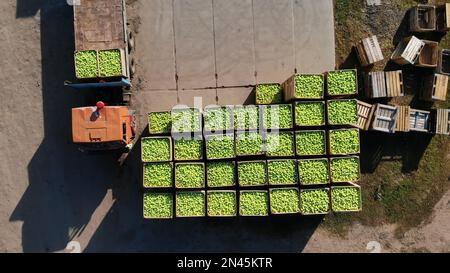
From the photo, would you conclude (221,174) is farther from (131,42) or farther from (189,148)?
(131,42)

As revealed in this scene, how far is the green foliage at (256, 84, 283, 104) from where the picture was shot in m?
16.2

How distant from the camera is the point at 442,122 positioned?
54.4ft

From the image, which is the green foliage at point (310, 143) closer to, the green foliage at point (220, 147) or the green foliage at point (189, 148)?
the green foliage at point (220, 147)

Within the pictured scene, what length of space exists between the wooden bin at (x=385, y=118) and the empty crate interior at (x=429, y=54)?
264 cm

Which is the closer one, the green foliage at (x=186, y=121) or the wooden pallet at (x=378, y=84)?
the green foliage at (x=186, y=121)

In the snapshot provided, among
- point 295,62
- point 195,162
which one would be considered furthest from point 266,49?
point 195,162

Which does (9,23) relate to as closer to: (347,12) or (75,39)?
(75,39)

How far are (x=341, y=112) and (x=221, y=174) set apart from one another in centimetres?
549

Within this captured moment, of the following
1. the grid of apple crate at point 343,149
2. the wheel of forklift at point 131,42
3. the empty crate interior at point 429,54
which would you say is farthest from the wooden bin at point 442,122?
the wheel of forklift at point 131,42

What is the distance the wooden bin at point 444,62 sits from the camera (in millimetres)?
A: 16812

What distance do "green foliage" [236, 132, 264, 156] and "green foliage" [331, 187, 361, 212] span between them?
3.48 metres

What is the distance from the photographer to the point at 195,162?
15.9m

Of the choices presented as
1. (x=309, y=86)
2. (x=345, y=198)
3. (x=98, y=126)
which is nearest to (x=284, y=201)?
(x=345, y=198)

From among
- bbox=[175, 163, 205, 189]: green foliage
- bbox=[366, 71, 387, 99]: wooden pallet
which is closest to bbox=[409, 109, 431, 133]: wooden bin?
bbox=[366, 71, 387, 99]: wooden pallet
